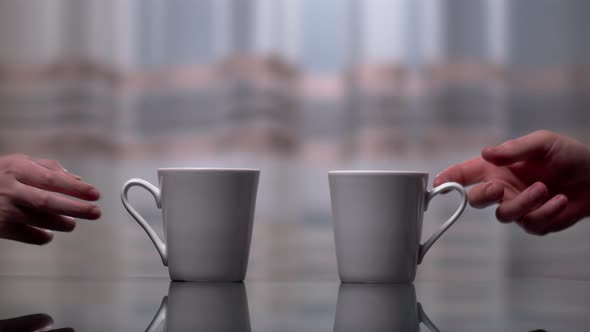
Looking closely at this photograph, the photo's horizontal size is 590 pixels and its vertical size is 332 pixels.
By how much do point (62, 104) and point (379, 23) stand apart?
83cm

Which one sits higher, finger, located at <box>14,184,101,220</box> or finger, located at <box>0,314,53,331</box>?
finger, located at <box>14,184,101,220</box>

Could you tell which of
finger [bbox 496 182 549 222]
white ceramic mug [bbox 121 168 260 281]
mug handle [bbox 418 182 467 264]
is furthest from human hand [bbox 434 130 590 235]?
white ceramic mug [bbox 121 168 260 281]

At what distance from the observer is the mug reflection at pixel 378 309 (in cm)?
46

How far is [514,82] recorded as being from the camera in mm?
1758

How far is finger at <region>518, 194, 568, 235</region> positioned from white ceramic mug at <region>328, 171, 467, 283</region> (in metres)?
0.21

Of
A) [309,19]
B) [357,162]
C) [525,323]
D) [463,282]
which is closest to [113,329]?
[525,323]

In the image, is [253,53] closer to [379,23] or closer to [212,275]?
[379,23]

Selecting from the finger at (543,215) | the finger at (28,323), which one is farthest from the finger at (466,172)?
the finger at (28,323)

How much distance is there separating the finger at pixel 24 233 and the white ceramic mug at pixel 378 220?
0.39 meters

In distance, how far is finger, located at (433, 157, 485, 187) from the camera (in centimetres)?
95

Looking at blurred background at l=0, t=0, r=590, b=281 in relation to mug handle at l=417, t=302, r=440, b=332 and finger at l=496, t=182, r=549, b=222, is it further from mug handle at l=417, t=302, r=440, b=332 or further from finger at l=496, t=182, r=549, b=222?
mug handle at l=417, t=302, r=440, b=332

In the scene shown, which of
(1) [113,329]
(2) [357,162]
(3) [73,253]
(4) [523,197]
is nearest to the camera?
(1) [113,329]

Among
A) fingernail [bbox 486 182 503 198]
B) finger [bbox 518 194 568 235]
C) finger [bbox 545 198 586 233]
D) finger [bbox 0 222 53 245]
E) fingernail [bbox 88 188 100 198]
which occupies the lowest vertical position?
finger [bbox 545 198 586 233]

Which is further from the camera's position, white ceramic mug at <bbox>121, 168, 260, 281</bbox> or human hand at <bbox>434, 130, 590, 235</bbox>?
human hand at <bbox>434, 130, 590, 235</bbox>
